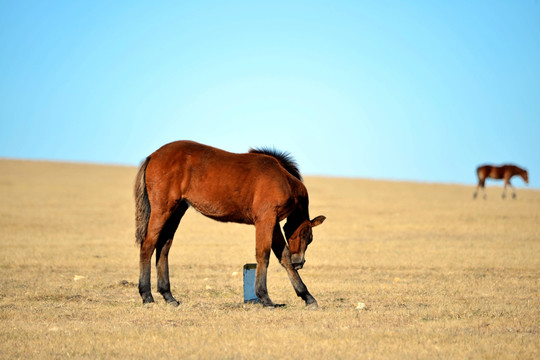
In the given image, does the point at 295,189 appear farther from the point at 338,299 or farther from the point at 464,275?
the point at 464,275

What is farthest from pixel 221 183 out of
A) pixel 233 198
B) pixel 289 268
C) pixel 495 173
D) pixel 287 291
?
pixel 495 173

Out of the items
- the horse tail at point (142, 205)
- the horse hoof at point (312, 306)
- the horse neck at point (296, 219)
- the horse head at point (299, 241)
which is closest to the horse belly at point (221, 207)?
the horse neck at point (296, 219)

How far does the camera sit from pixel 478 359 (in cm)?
692

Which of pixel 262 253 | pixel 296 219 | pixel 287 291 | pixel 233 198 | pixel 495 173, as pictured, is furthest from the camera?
pixel 495 173

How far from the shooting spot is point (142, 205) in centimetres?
1093

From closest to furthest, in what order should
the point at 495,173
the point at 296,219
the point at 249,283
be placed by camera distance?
the point at 296,219
the point at 249,283
the point at 495,173

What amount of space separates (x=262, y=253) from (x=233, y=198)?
37.4 inches

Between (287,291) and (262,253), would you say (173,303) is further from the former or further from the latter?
(287,291)

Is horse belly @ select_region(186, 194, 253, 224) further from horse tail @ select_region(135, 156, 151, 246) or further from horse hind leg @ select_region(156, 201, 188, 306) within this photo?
horse tail @ select_region(135, 156, 151, 246)

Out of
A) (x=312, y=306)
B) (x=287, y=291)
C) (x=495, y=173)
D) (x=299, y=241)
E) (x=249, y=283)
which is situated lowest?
(x=287, y=291)

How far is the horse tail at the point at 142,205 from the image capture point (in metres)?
10.9

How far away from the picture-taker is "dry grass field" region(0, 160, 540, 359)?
745cm

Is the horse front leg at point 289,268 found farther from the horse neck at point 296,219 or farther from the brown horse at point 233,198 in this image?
the horse neck at point 296,219

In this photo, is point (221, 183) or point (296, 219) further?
point (296, 219)
